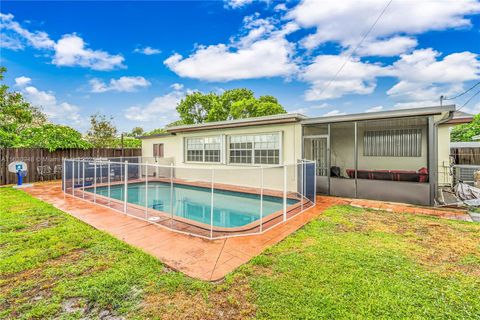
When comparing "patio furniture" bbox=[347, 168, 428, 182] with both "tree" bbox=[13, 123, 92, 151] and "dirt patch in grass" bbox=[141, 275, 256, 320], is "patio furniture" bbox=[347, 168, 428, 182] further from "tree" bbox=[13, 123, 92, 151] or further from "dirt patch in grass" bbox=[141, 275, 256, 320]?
"tree" bbox=[13, 123, 92, 151]

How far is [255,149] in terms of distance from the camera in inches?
397

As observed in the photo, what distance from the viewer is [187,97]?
33.3 m

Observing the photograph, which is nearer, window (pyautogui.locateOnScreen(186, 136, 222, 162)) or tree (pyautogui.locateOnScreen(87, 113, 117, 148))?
window (pyautogui.locateOnScreen(186, 136, 222, 162))

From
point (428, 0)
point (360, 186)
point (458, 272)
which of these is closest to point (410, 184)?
point (360, 186)

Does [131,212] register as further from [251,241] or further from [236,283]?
[236,283]

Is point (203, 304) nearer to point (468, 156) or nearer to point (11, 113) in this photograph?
point (468, 156)

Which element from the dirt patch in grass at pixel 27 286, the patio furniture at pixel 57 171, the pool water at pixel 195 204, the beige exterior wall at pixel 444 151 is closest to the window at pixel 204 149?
the pool water at pixel 195 204

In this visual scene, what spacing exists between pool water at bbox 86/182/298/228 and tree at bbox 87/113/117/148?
589 inches

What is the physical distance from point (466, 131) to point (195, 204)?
1004 inches

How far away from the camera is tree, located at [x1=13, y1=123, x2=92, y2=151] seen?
12383 mm

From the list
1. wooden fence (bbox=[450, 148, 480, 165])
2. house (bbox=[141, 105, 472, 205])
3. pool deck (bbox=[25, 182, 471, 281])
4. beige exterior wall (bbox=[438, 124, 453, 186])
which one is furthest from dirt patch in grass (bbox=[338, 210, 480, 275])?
wooden fence (bbox=[450, 148, 480, 165])

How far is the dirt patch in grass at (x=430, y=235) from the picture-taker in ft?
10.9

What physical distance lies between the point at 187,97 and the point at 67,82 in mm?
17923

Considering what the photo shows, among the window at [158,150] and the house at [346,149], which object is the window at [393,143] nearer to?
the house at [346,149]
